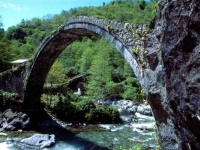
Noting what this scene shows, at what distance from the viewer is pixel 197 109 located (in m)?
2.16

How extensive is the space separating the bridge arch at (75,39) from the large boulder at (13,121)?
2669mm

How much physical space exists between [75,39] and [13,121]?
6.69 metres

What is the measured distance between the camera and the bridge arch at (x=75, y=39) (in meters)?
7.48

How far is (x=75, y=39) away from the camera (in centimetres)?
1571

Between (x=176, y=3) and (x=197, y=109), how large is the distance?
113 cm

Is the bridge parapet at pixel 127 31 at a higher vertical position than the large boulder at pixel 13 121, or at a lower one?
higher

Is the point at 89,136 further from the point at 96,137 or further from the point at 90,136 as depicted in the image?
the point at 96,137

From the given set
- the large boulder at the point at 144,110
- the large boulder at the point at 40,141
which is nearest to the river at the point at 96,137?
the large boulder at the point at 40,141

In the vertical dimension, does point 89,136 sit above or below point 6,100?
below

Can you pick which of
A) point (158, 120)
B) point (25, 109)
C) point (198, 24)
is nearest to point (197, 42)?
point (198, 24)

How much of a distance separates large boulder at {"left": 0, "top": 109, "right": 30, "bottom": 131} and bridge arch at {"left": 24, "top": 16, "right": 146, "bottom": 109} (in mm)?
2669

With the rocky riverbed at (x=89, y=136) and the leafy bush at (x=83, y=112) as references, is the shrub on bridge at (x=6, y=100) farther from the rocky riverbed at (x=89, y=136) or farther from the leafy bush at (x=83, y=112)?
the leafy bush at (x=83, y=112)

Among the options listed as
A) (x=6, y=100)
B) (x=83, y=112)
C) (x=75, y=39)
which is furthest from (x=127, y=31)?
(x=6, y=100)

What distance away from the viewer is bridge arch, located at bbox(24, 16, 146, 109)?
24.6ft
